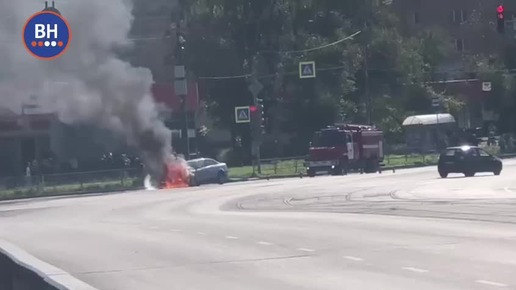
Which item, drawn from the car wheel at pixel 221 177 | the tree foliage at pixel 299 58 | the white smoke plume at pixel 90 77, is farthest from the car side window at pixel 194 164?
the tree foliage at pixel 299 58

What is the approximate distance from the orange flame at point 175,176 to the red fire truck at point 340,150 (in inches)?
295

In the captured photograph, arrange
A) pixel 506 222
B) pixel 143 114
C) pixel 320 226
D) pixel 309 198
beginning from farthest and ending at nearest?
1. pixel 143 114
2. pixel 309 198
3. pixel 320 226
4. pixel 506 222

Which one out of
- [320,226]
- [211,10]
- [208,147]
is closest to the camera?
[320,226]

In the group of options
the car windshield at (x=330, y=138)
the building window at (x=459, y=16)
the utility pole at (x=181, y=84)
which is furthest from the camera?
the building window at (x=459, y=16)

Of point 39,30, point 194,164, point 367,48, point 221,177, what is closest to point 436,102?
point 367,48

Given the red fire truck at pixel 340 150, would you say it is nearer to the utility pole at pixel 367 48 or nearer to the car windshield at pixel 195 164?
the car windshield at pixel 195 164

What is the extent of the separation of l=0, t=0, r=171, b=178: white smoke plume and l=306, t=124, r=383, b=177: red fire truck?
853cm

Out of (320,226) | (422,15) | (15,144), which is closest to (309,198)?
(320,226)

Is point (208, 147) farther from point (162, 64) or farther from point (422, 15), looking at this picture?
point (422, 15)

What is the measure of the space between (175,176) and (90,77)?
1091 centimetres

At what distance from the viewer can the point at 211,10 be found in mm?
79312

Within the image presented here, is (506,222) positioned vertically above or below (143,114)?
below

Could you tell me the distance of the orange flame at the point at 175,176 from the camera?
56.5 metres

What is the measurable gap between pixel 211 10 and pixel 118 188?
2426 cm
